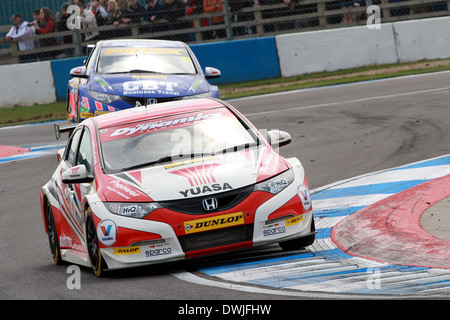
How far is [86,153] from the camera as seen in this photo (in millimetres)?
8203

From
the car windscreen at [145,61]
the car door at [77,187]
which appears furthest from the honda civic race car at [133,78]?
Answer: the car door at [77,187]

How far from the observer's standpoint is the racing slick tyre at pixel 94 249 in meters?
7.23

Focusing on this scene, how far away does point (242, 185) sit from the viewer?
7.21 m

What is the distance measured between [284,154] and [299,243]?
5.51 meters

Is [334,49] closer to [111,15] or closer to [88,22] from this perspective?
[111,15]

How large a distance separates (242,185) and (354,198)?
2.72m

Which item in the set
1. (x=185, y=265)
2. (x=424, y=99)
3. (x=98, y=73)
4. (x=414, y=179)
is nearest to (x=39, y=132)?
(x=98, y=73)

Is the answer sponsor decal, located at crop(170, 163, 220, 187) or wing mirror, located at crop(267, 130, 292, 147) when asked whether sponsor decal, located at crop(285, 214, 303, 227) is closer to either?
sponsor decal, located at crop(170, 163, 220, 187)

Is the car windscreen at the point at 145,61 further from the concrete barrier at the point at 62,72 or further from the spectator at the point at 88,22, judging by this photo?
the spectator at the point at 88,22

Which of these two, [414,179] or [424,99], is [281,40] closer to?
[424,99]

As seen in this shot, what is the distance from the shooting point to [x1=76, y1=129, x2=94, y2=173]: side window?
26.1ft

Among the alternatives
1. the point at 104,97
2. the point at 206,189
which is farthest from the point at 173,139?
the point at 104,97

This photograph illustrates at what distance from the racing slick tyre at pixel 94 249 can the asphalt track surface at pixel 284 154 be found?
97 millimetres
